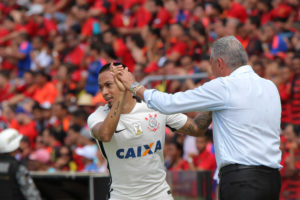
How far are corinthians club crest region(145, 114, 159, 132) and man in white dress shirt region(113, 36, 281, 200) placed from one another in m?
0.79

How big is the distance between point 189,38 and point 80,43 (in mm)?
4381

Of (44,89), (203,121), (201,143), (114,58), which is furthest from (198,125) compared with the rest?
(44,89)

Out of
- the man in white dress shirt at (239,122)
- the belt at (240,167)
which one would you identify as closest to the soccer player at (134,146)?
the man in white dress shirt at (239,122)

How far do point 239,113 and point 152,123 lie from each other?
1.18 metres

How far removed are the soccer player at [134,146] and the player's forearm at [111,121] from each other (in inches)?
2.7

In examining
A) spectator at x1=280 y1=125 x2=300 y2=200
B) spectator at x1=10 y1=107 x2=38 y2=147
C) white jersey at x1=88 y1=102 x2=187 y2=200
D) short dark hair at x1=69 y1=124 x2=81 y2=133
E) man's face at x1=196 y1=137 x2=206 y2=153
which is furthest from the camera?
spectator at x1=10 y1=107 x2=38 y2=147

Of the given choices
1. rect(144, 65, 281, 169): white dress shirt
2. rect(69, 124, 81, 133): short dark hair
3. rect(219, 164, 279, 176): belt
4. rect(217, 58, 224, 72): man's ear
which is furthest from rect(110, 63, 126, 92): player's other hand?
rect(69, 124, 81, 133): short dark hair

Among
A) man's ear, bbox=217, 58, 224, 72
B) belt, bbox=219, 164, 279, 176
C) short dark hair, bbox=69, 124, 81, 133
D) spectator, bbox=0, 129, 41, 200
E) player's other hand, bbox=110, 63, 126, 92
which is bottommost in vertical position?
short dark hair, bbox=69, 124, 81, 133

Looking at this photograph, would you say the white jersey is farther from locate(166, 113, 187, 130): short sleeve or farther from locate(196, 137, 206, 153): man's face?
locate(196, 137, 206, 153): man's face

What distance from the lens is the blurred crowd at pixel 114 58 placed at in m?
9.93

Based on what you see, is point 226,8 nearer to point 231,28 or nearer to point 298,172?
point 231,28

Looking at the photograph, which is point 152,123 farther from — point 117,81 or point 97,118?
point 117,81

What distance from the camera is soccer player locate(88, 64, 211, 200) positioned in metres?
5.71

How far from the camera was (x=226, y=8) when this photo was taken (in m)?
12.7
